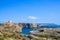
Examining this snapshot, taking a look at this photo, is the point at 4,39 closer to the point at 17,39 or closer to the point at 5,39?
the point at 5,39

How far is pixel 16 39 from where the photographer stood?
40.3 meters

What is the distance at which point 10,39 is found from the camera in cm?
3838

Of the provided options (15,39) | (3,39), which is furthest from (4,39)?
(15,39)

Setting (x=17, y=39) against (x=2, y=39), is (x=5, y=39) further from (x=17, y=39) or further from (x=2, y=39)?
(x=17, y=39)

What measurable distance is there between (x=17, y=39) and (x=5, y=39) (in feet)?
10.6

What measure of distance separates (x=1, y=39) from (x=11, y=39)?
2.35 metres

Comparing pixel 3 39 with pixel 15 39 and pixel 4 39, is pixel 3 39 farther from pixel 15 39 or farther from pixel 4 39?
pixel 15 39

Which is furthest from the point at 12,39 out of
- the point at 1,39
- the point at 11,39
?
the point at 1,39

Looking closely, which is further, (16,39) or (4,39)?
(16,39)

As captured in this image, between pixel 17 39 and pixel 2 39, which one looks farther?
pixel 17 39

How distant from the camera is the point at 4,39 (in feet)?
123

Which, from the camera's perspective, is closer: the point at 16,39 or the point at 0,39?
the point at 0,39

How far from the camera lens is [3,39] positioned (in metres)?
37.2

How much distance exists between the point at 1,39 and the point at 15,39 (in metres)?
4.03
